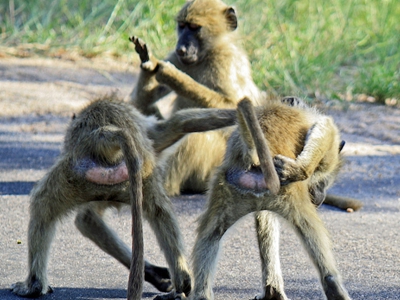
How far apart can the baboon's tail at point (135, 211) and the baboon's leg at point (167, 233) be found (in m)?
0.29

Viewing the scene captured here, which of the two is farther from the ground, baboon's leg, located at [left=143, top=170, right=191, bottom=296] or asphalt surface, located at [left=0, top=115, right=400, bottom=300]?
baboon's leg, located at [left=143, top=170, right=191, bottom=296]

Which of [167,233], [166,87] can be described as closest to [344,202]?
[166,87]

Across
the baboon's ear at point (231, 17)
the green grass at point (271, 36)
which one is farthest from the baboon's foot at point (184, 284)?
the green grass at point (271, 36)

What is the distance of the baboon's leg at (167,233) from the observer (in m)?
4.02

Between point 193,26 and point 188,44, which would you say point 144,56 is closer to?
point 188,44

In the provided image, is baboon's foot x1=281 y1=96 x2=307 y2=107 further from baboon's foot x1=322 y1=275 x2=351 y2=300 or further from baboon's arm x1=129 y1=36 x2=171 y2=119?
baboon's arm x1=129 y1=36 x2=171 y2=119

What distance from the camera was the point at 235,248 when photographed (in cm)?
516

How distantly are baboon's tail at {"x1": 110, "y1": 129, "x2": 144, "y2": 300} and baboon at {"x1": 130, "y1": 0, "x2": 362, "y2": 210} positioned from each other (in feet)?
7.32

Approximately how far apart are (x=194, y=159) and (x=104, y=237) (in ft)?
6.49

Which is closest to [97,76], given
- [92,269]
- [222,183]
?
[92,269]

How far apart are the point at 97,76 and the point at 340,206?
185 inches

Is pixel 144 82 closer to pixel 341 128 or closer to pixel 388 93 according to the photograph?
pixel 341 128

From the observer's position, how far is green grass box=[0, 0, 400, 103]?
33.1 ft

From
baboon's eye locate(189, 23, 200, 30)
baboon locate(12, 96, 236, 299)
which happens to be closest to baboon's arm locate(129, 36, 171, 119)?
baboon's eye locate(189, 23, 200, 30)
